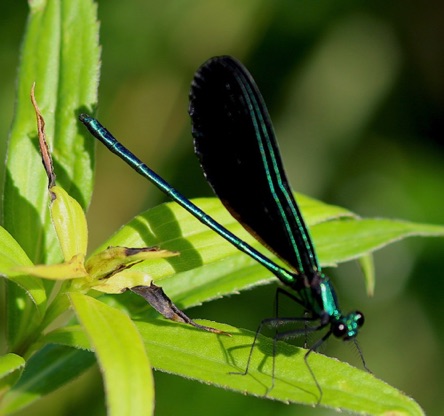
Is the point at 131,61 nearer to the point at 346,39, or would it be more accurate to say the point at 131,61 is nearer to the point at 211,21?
the point at 211,21

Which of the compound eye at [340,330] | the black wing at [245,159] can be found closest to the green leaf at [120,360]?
the black wing at [245,159]

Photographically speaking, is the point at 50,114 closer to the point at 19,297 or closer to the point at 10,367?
the point at 19,297

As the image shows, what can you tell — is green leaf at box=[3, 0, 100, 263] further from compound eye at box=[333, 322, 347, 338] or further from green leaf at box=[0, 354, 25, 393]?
compound eye at box=[333, 322, 347, 338]

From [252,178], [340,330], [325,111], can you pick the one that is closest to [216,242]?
[252,178]

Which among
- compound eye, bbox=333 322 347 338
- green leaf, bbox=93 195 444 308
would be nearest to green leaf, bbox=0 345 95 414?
green leaf, bbox=93 195 444 308

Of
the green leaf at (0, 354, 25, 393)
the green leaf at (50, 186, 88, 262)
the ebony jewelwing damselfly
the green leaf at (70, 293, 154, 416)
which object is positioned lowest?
the green leaf at (0, 354, 25, 393)

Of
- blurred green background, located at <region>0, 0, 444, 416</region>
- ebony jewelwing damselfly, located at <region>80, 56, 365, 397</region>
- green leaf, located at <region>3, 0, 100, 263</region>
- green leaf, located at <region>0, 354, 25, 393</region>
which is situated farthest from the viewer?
blurred green background, located at <region>0, 0, 444, 416</region>
